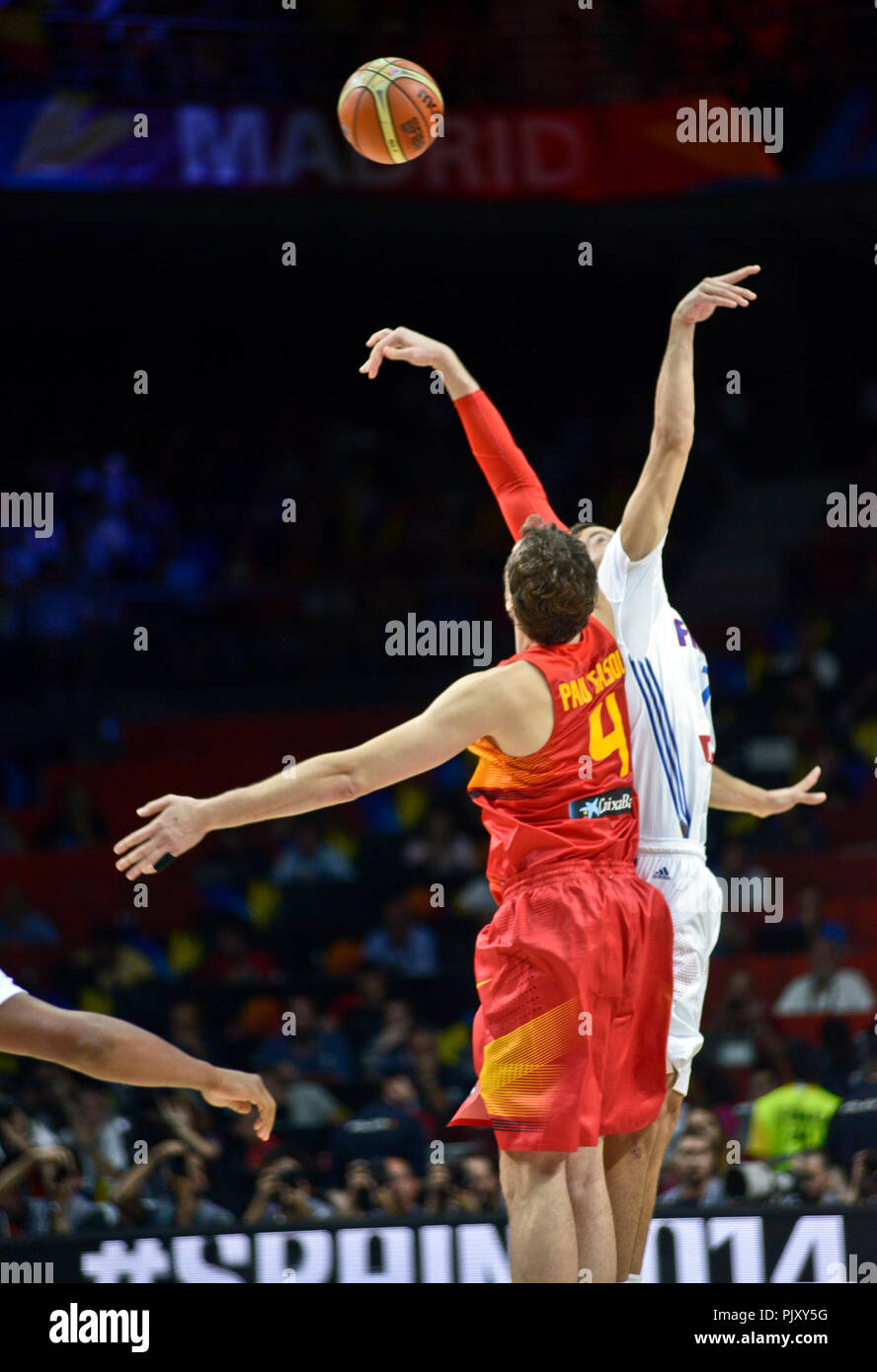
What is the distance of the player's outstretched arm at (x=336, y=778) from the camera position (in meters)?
3.53

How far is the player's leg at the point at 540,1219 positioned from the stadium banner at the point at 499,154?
31.1 ft

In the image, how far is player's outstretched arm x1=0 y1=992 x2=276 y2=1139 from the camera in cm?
339

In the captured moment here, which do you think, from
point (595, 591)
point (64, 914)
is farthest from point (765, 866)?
point (595, 591)

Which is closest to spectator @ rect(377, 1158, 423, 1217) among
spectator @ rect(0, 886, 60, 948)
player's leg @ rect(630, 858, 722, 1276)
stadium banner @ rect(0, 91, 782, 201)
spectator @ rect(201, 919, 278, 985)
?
player's leg @ rect(630, 858, 722, 1276)

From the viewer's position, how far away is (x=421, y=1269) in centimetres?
549

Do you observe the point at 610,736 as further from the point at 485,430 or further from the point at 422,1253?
the point at 422,1253

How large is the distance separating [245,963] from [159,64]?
6.74 meters

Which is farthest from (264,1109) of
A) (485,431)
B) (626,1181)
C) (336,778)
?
(485,431)

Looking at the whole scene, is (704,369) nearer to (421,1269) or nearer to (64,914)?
(64,914)

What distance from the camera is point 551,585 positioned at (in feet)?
13.7

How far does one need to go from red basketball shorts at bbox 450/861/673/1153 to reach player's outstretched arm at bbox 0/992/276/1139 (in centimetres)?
81

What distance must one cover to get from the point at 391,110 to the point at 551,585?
9.63ft

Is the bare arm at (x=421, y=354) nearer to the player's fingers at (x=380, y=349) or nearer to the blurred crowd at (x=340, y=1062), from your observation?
the player's fingers at (x=380, y=349)

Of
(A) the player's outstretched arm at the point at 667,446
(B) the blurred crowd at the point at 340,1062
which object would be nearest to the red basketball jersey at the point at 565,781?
(A) the player's outstretched arm at the point at 667,446
